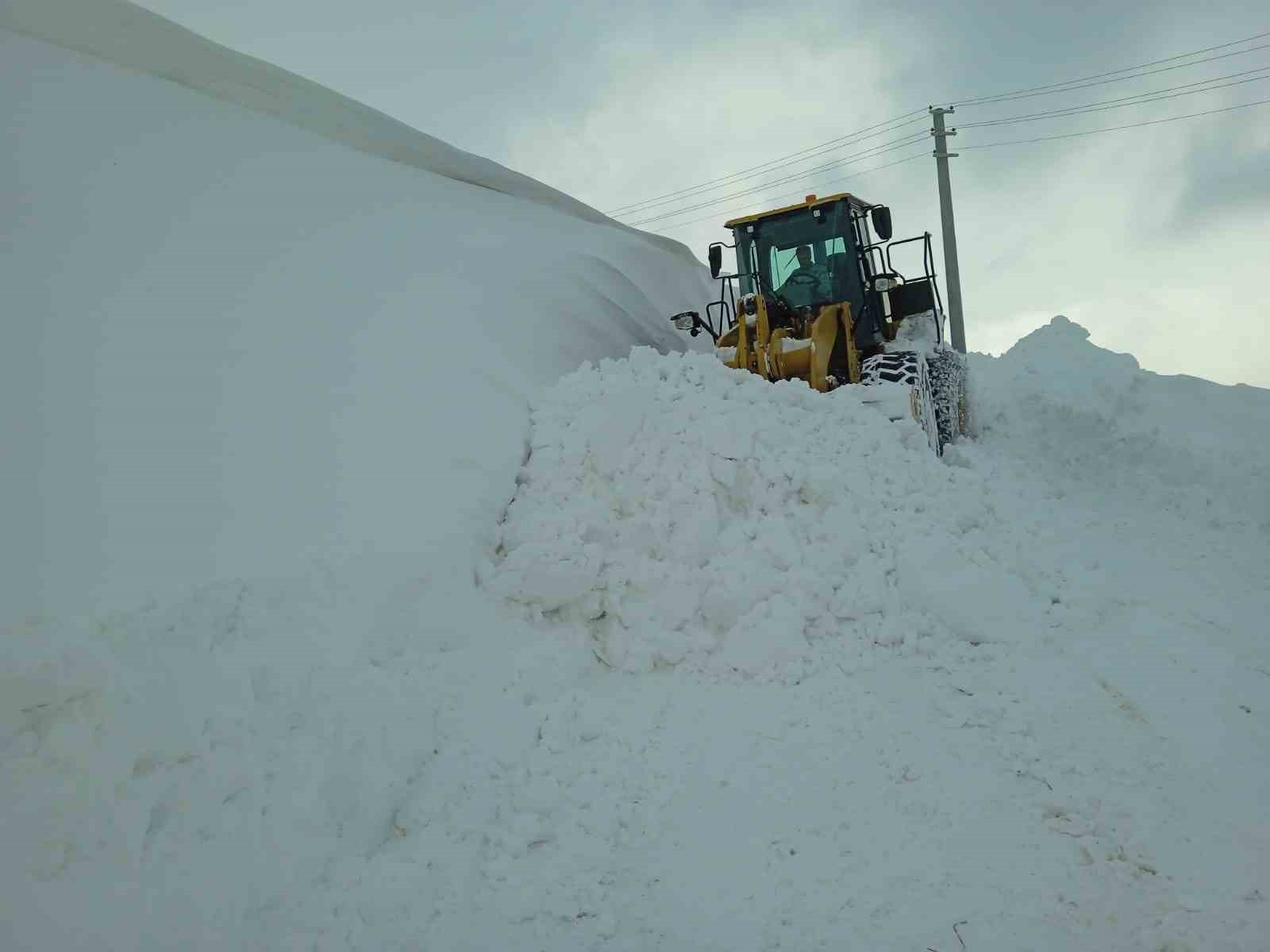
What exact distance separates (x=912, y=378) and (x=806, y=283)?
225 cm

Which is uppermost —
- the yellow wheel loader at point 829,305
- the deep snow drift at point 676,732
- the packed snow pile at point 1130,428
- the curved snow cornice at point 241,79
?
the curved snow cornice at point 241,79

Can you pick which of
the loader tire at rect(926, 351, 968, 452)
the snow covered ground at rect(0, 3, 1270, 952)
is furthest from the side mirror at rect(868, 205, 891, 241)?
the snow covered ground at rect(0, 3, 1270, 952)

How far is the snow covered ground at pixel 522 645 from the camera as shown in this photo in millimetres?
3445

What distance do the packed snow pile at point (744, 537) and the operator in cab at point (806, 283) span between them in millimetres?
3176

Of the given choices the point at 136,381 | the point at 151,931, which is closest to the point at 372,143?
the point at 136,381

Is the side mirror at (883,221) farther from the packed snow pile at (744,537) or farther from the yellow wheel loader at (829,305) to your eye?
the packed snow pile at (744,537)

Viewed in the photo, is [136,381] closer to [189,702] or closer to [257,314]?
[257,314]

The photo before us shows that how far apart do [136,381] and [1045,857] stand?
5.04m

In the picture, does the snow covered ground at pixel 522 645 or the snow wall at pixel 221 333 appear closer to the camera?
the snow covered ground at pixel 522 645

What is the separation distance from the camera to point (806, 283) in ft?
30.2

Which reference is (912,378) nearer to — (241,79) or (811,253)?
(811,253)

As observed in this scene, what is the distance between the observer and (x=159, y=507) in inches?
174

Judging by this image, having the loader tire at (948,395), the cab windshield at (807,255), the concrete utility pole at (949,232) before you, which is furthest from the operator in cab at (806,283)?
the concrete utility pole at (949,232)

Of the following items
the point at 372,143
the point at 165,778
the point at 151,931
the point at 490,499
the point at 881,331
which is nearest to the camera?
the point at 151,931
